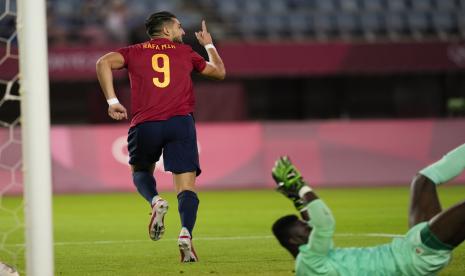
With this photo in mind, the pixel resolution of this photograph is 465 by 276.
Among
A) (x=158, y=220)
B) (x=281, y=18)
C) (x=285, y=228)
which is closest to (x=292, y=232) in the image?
(x=285, y=228)

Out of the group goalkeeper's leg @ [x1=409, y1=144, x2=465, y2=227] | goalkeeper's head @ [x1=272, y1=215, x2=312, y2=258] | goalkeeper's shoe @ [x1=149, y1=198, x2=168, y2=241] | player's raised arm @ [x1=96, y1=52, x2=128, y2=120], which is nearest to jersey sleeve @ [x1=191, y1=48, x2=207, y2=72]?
player's raised arm @ [x1=96, y1=52, x2=128, y2=120]

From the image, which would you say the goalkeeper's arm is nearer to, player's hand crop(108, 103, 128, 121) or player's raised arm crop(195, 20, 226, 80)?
player's hand crop(108, 103, 128, 121)

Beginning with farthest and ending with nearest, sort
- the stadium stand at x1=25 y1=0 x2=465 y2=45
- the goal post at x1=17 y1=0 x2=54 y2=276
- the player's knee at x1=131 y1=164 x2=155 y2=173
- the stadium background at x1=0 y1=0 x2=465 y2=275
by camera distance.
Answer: the stadium stand at x1=25 y1=0 x2=465 y2=45 < the stadium background at x1=0 y1=0 x2=465 y2=275 < the player's knee at x1=131 y1=164 x2=155 y2=173 < the goal post at x1=17 y1=0 x2=54 y2=276

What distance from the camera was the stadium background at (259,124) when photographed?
352 inches

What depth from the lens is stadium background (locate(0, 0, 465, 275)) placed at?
8.95m

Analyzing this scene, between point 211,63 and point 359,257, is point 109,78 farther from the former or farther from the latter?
point 359,257

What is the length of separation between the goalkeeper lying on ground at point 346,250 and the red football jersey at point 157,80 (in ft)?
7.46

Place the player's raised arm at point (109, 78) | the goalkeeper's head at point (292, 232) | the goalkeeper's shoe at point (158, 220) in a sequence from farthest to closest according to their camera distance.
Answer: the goalkeeper's shoe at point (158, 220), the player's raised arm at point (109, 78), the goalkeeper's head at point (292, 232)

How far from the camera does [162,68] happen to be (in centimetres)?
755

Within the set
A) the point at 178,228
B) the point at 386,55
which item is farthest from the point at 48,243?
the point at 386,55

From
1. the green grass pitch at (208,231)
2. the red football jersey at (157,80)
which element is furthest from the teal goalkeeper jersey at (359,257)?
the red football jersey at (157,80)

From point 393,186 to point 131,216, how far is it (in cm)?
603

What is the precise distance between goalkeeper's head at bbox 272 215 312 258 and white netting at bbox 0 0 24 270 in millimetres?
1694

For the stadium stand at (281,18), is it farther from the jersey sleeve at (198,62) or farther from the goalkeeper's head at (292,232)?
the goalkeeper's head at (292,232)
